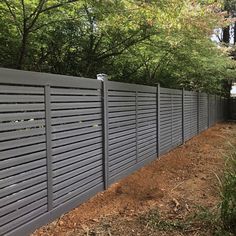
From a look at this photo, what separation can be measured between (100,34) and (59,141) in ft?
10.6

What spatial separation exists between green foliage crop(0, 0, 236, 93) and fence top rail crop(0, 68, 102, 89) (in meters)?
0.94

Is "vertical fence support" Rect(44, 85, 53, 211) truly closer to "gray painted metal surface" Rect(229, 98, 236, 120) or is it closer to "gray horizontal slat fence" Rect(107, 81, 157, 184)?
"gray horizontal slat fence" Rect(107, 81, 157, 184)

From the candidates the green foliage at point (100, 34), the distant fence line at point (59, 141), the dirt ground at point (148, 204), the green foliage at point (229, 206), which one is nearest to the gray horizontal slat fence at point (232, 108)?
the green foliage at point (100, 34)

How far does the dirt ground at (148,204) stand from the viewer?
12.9ft

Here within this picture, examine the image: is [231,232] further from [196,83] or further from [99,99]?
[196,83]

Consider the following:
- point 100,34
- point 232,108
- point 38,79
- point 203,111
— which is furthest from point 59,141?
point 232,108

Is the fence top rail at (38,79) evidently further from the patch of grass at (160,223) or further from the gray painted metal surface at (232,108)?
the gray painted metal surface at (232,108)

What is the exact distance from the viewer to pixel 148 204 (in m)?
4.80

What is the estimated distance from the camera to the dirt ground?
3934mm

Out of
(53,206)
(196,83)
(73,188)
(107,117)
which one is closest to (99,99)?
(107,117)

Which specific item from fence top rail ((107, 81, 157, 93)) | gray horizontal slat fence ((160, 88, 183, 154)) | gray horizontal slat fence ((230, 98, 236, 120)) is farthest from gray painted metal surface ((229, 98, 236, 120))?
fence top rail ((107, 81, 157, 93))

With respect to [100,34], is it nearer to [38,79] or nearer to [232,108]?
[38,79]

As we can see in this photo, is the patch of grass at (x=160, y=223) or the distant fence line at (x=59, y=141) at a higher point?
the distant fence line at (x=59, y=141)

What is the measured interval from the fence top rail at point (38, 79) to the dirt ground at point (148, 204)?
1501 millimetres
